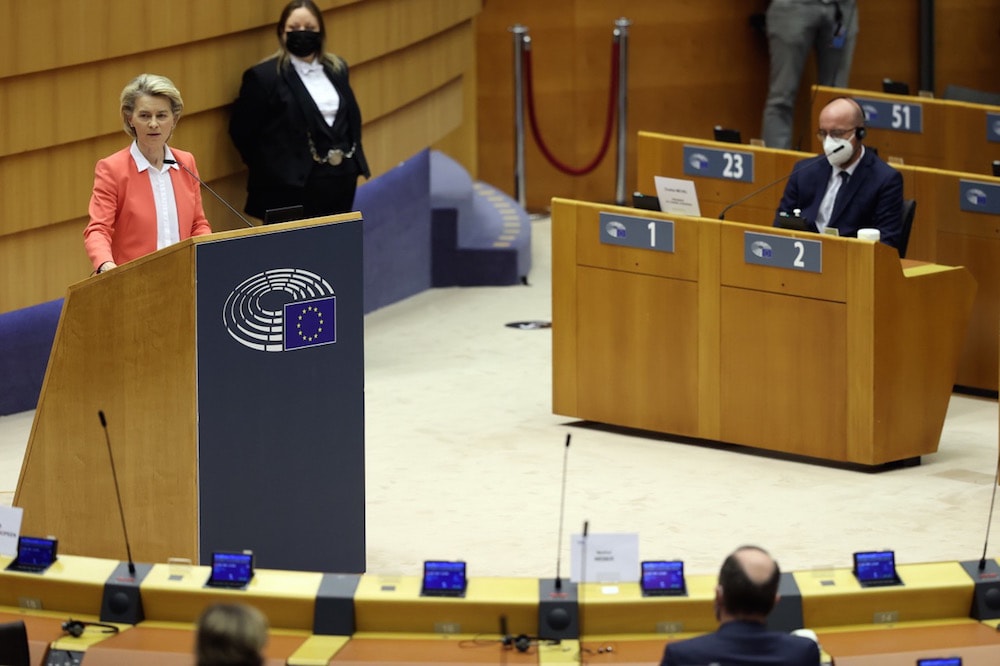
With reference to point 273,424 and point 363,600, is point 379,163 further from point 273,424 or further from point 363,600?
point 363,600

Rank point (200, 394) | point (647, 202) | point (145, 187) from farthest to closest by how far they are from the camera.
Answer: point (647, 202), point (145, 187), point (200, 394)

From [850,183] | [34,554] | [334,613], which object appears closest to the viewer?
[334,613]

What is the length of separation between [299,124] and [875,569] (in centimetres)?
485

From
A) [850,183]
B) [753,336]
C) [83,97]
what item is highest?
[83,97]

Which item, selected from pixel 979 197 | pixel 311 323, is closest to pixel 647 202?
pixel 979 197

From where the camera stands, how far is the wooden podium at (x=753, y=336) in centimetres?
734

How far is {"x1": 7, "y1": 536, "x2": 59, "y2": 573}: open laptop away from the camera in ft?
14.5

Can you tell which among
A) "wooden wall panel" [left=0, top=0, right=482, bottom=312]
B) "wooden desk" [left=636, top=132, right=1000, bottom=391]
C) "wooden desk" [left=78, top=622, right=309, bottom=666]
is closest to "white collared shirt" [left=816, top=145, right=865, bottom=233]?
"wooden desk" [left=636, top=132, right=1000, bottom=391]

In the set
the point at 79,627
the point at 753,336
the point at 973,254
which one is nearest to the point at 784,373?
the point at 753,336

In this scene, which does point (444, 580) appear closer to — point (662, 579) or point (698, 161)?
point (662, 579)

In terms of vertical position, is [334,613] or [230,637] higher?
[230,637]

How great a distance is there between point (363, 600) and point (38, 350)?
4422mm

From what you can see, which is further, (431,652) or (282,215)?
(282,215)

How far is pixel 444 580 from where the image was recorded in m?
4.22
